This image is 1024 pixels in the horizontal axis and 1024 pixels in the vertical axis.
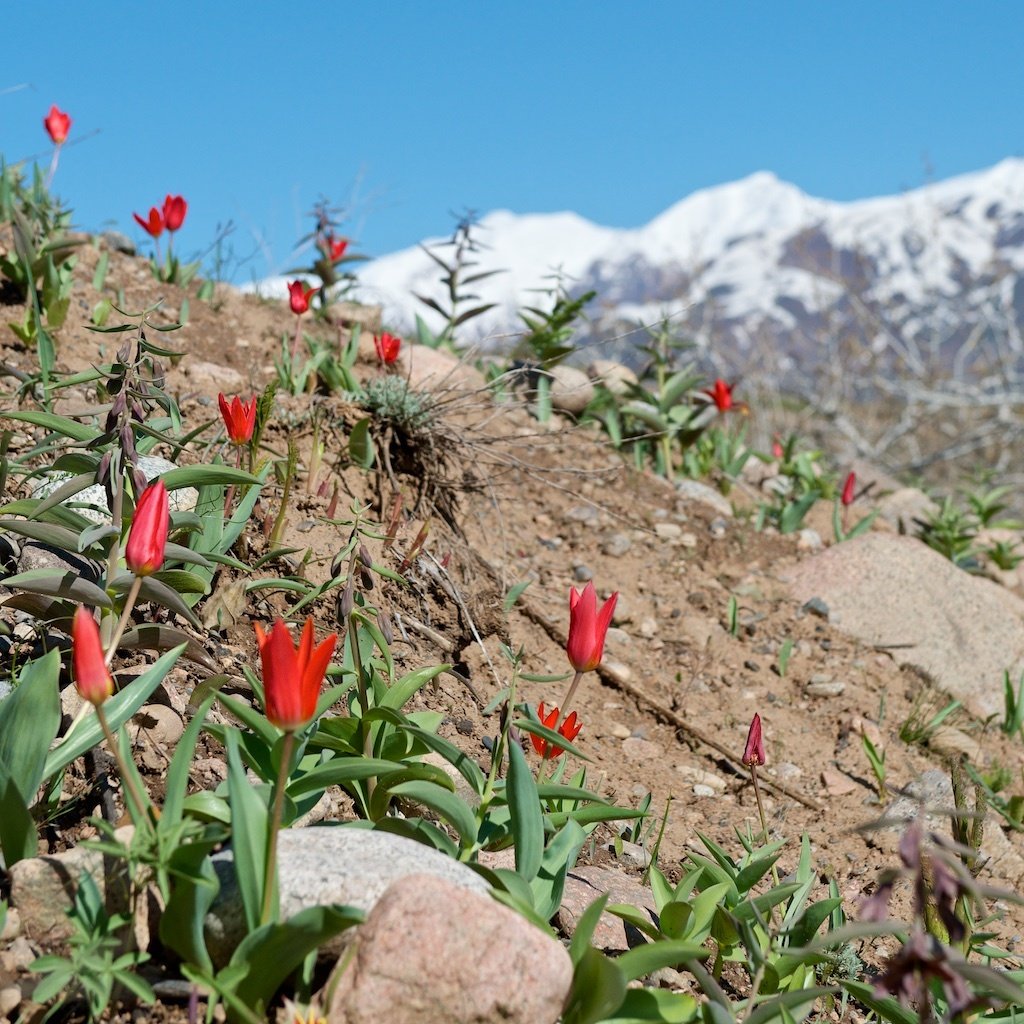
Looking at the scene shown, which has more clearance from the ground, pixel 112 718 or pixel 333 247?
pixel 333 247

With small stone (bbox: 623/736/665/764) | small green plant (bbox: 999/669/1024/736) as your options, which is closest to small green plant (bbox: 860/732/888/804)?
small stone (bbox: 623/736/665/764)

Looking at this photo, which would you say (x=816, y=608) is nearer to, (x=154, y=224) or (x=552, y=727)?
(x=552, y=727)

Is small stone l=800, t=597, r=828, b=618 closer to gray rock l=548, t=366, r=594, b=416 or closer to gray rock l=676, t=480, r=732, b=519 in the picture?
gray rock l=676, t=480, r=732, b=519

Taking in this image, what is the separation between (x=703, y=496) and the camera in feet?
17.0

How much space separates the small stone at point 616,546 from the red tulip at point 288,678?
2897 mm

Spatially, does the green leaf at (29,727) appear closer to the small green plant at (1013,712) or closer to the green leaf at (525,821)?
the green leaf at (525,821)

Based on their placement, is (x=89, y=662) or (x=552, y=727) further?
(x=552, y=727)

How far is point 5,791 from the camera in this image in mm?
1718

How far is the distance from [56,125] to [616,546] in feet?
10.2

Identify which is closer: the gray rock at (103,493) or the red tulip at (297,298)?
the gray rock at (103,493)

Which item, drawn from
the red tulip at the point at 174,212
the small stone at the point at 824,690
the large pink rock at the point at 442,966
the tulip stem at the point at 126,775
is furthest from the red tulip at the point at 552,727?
the red tulip at the point at 174,212

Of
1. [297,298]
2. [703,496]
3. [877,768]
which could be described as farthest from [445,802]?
[703,496]

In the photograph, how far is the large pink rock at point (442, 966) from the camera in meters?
1.58

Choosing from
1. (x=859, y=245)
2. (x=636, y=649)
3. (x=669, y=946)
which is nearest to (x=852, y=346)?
(x=859, y=245)
